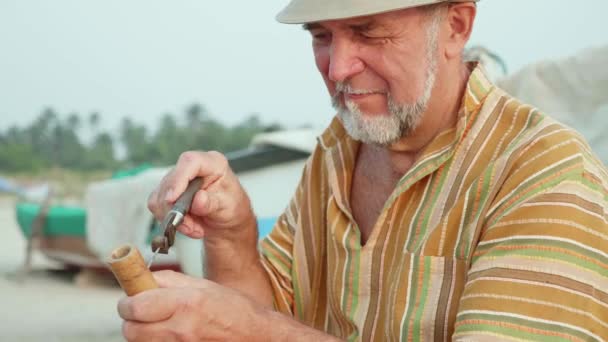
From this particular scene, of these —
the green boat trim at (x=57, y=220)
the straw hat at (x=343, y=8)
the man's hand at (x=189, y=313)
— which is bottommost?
the green boat trim at (x=57, y=220)

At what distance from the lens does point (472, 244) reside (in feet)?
6.89

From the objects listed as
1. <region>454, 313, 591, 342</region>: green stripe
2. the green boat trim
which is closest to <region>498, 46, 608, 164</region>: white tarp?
<region>454, 313, 591, 342</region>: green stripe

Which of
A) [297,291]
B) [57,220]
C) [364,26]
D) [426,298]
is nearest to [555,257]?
[426,298]

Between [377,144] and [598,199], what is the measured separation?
2.03ft

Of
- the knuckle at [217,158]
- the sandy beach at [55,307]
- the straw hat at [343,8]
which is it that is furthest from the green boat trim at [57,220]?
the straw hat at [343,8]

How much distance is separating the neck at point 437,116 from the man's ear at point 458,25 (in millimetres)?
61

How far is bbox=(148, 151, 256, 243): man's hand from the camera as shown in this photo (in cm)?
229

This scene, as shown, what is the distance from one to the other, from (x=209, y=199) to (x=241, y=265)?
303 mm

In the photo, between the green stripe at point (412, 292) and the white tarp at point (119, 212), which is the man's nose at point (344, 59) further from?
the white tarp at point (119, 212)

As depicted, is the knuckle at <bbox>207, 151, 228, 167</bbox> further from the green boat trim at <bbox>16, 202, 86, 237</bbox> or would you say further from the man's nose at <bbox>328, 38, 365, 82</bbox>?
the green boat trim at <bbox>16, 202, 86, 237</bbox>

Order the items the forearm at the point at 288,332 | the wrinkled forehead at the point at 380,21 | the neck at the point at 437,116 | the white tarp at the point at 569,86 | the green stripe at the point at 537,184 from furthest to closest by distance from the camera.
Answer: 1. the white tarp at the point at 569,86
2. the neck at the point at 437,116
3. the wrinkled forehead at the point at 380,21
4. the forearm at the point at 288,332
5. the green stripe at the point at 537,184

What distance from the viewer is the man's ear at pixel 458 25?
7.59ft

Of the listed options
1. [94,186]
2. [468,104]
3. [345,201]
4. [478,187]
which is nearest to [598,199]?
[478,187]

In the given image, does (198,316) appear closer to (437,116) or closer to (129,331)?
(129,331)
